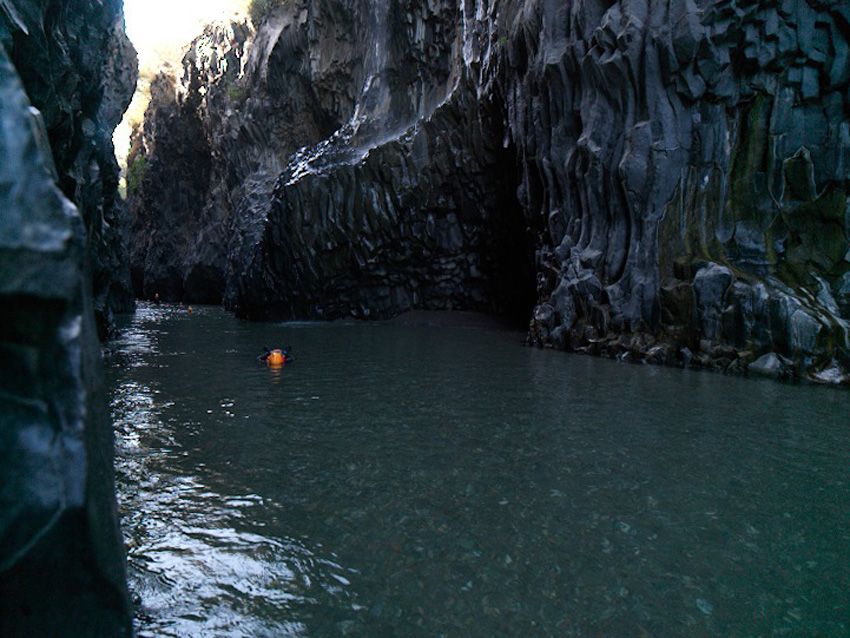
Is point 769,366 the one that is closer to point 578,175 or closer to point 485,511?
point 578,175

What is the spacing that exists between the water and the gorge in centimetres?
14

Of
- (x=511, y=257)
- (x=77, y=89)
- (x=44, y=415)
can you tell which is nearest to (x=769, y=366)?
(x=44, y=415)

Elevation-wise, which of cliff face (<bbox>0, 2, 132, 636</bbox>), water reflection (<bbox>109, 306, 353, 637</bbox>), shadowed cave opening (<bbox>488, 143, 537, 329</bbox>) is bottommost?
water reflection (<bbox>109, 306, 353, 637</bbox>)

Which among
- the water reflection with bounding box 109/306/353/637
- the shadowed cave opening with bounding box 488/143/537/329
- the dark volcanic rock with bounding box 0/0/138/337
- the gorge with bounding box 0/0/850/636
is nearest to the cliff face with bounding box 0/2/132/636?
the gorge with bounding box 0/0/850/636

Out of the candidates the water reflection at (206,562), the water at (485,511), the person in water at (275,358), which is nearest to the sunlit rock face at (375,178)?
the person in water at (275,358)

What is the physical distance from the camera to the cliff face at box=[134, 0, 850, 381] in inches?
554

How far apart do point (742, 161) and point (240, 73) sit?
3960 centimetres

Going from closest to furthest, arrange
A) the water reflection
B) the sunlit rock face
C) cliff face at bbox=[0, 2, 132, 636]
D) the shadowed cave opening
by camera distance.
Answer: cliff face at bbox=[0, 2, 132, 636] < the water reflection < the shadowed cave opening < the sunlit rock face

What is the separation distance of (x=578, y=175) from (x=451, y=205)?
37.4 feet

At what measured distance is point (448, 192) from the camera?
28.6 m

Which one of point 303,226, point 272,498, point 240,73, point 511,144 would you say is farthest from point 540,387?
point 240,73

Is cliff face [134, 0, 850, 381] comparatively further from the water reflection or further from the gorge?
the water reflection

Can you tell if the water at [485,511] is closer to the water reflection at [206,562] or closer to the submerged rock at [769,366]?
the water reflection at [206,562]

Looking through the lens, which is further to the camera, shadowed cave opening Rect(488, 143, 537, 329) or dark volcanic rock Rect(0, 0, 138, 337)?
shadowed cave opening Rect(488, 143, 537, 329)
